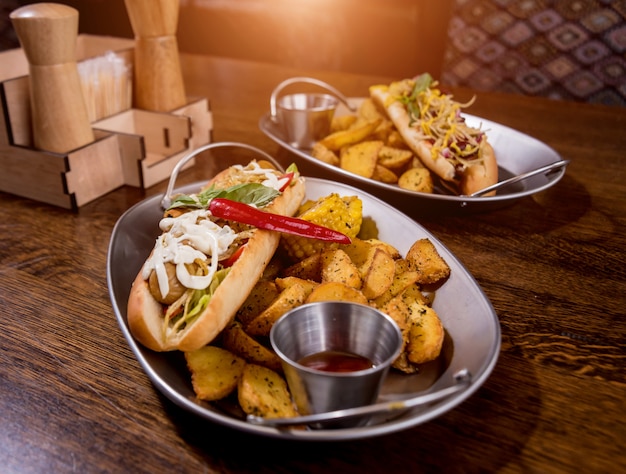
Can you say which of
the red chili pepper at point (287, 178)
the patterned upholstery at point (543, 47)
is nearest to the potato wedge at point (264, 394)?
the red chili pepper at point (287, 178)

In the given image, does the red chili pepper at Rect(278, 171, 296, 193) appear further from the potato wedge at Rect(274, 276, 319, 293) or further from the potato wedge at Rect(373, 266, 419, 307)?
the potato wedge at Rect(373, 266, 419, 307)

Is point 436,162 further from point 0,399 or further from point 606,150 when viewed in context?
point 0,399

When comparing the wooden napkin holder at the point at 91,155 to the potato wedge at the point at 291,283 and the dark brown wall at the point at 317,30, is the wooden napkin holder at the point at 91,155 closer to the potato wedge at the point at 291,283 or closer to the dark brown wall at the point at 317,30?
the potato wedge at the point at 291,283

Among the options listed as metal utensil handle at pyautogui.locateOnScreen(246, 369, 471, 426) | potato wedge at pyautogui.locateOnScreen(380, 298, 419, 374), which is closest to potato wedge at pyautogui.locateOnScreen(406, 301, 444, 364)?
potato wedge at pyautogui.locateOnScreen(380, 298, 419, 374)

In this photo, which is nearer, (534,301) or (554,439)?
(554,439)

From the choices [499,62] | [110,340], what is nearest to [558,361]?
[110,340]

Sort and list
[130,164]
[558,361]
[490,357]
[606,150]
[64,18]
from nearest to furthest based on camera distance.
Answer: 1. [490,357]
2. [558,361]
3. [64,18]
4. [130,164]
5. [606,150]
